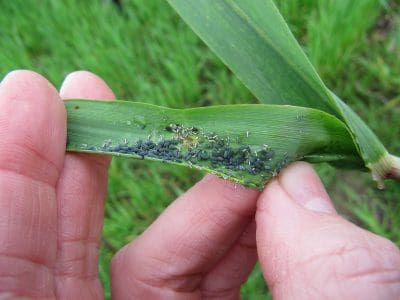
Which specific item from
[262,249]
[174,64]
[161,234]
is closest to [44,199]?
[161,234]

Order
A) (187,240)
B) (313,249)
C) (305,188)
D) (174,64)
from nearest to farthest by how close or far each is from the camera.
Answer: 1. (313,249)
2. (305,188)
3. (187,240)
4. (174,64)

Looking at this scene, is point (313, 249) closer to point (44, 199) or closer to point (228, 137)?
point (228, 137)

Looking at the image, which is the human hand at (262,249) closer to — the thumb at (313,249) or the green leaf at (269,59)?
the thumb at (313,249)

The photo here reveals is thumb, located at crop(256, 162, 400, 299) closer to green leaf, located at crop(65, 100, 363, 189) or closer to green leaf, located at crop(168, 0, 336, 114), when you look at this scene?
green leaf, located at crop(65, 100, 363, 189)

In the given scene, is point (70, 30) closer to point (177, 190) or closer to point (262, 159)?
point (177, 190)

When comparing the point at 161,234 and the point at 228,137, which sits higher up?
the point at 228,137

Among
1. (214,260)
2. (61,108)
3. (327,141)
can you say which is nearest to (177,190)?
(214,260)

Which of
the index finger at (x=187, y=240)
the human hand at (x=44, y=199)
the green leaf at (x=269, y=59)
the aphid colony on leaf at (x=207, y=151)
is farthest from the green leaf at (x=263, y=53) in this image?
the human hand at (x=44, y=199)

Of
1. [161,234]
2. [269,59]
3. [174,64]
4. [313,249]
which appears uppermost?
[269,59]
